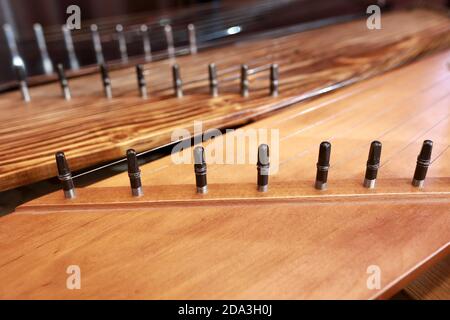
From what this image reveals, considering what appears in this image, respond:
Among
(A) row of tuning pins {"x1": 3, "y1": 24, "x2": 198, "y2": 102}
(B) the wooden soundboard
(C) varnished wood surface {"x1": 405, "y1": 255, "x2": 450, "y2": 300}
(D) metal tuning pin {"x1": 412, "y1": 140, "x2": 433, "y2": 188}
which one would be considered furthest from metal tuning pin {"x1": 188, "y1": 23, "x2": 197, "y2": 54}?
(C) varnished wood surface {"x1": 405, "y1": 255, "x2": 450, "y2": 300}

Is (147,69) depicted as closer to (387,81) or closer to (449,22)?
(387,81)

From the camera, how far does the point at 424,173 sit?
934 mm

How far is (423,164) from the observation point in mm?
922

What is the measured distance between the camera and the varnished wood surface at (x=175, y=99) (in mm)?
1092

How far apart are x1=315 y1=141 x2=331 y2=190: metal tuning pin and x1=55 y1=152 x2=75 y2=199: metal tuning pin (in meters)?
0.58

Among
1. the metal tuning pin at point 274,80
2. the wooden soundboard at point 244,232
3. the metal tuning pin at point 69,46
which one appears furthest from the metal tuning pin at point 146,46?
the wooden soundboard at point 244,232

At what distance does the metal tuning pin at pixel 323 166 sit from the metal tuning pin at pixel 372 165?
10 centimetres

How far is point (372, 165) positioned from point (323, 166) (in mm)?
113
